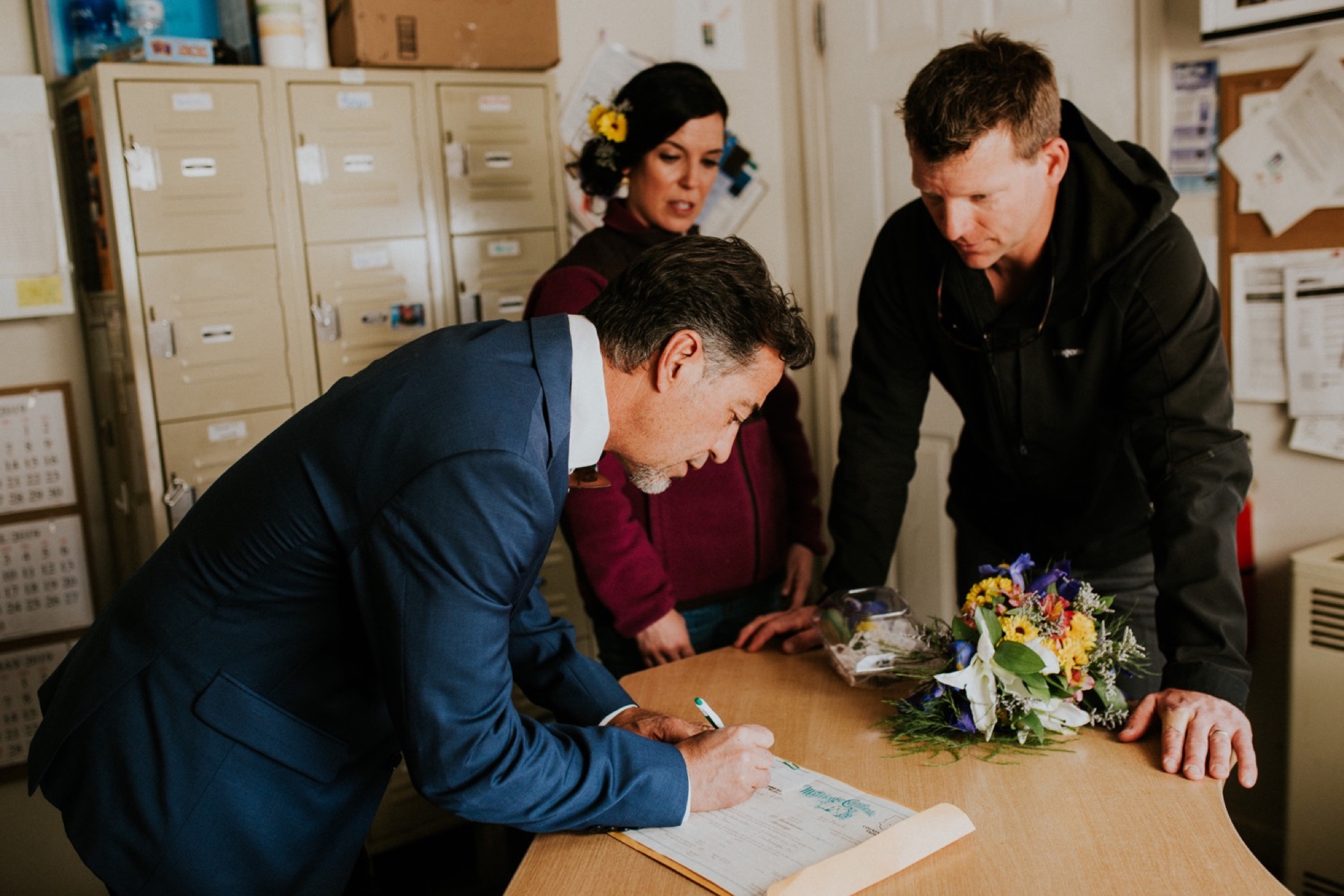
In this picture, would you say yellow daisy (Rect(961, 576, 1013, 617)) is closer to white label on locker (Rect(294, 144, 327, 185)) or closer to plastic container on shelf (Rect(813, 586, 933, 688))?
plastic container on shelf (Rect(813, 586, 933, 688))

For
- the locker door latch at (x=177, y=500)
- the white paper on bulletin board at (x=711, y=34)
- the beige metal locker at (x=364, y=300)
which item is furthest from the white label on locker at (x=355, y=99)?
the white paper on bulletin board at (x=711, y=34)

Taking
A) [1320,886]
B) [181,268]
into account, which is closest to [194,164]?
[181,268]

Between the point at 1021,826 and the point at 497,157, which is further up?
the point at 497,157

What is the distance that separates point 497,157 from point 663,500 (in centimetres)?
121

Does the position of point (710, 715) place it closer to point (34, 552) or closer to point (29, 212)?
point (34, 552)

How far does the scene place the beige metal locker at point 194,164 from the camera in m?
2.53

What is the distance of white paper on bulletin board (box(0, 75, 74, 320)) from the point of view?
106 inches

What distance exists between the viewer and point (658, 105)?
7.51 ft

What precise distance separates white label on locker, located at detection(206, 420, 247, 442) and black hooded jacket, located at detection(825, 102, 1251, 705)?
4.83ft

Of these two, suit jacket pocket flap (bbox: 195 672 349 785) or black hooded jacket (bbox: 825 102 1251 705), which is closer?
suit jacket pocket flap (bbox: 195 672 349 785)

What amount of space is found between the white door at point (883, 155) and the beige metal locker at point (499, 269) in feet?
3.37

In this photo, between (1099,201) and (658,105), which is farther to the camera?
(658,105)

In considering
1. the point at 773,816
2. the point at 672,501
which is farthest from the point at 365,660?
the point at 672,501

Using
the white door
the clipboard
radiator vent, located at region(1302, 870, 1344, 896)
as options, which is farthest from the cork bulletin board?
the clipboard
